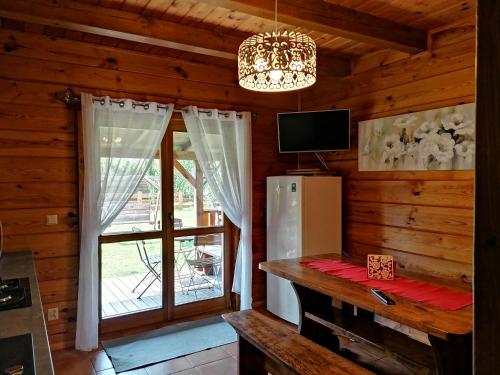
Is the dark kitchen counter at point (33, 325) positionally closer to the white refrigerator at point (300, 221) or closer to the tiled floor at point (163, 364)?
the tiled floor at point (163, 364)

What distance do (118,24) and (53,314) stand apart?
94.6 inches

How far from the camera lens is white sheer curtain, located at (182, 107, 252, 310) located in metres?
3.67

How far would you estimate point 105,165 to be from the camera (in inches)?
127

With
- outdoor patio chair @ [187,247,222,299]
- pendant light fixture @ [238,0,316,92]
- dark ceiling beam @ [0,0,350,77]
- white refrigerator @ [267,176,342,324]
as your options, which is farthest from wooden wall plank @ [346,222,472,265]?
dark ceiling beam @ [0,0,350,77]

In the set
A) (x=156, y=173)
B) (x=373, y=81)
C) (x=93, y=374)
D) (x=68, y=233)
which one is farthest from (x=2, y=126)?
(x=373, y=81)

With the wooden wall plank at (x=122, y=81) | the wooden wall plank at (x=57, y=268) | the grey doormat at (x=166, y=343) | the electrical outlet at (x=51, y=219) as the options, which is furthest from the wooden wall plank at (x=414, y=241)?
the electrical outlet at (x=51, y=219)

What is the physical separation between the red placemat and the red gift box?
1.4 inches

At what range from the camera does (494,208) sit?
497 millimetres

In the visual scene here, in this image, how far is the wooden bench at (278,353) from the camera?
179 cm

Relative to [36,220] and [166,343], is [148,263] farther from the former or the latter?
[36,220]

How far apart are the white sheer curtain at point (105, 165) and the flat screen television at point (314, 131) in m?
1.23

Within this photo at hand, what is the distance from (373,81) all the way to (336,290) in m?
2.31

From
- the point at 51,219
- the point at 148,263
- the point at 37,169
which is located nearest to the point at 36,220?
the point at 51,219

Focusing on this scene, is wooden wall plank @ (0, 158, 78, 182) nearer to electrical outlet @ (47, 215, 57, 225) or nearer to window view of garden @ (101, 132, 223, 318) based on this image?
electrical outlet @ (47, 215, 57, 225)
